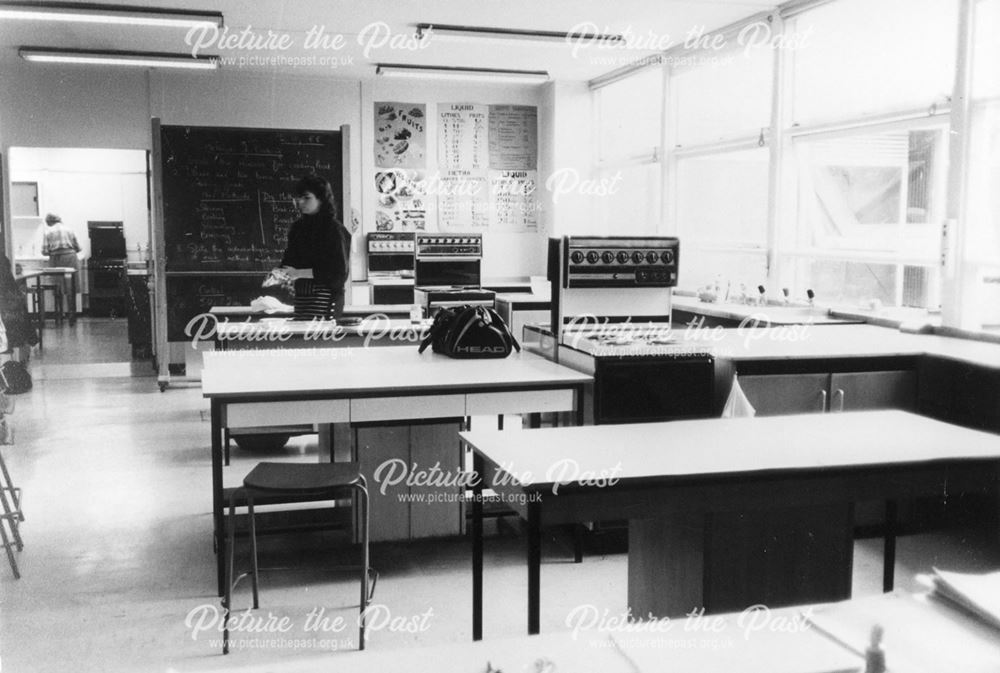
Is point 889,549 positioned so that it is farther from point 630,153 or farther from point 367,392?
point 630,153

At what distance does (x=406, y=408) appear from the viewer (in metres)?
3.82

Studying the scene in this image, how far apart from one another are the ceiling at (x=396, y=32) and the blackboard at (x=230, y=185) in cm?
85

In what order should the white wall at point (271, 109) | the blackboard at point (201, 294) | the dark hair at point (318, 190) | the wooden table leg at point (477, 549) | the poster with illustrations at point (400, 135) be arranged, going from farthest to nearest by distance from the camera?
the poster with illustrations at point (400, 135) < the white wall at point (271, 109) < the blackboard at point (201, 294) < the dark hair at point (318, 190) < the wooden table leg at point (477, 549)

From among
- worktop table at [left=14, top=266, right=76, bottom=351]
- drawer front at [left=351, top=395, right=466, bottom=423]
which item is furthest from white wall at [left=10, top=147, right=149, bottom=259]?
drawer front at [left=351, top=395, right=466, bottom=423]

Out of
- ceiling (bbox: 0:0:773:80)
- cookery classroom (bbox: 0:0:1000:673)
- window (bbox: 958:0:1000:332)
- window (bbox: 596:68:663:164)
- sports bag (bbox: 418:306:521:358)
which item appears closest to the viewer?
cookery classroom (bbox: 0:0:1000:673)

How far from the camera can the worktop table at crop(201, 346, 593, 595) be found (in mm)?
3666

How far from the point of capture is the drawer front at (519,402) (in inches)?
154

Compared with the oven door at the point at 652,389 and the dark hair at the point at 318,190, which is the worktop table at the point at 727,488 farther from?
the dark hair at the point at 318,190

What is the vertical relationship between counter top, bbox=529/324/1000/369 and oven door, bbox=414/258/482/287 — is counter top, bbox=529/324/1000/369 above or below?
below

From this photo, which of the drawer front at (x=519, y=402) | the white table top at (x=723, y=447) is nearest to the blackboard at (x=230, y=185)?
the drawer front at (x=519, y=402)

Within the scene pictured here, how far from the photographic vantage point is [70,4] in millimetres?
6609

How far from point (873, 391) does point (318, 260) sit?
3484 mm

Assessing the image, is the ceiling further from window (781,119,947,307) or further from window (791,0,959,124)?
window (781,119,947,307)

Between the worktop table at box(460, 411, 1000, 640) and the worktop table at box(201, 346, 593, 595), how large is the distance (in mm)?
982
